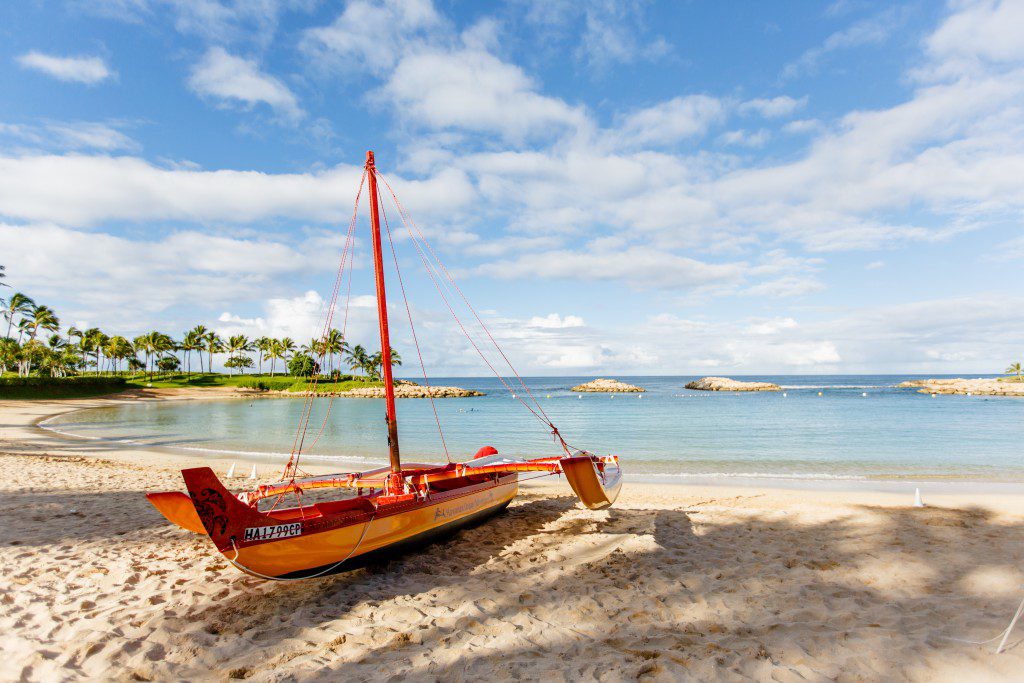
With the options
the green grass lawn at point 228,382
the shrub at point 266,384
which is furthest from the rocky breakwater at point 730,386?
the shrub at point 266,384

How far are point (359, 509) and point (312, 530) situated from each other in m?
1.78

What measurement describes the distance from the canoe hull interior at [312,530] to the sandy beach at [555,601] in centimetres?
41

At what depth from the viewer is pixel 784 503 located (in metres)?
12.6

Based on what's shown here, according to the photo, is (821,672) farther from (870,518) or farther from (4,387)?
(4,387)

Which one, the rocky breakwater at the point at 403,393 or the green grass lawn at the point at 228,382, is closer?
the rocky breakwater at the point at 403,393

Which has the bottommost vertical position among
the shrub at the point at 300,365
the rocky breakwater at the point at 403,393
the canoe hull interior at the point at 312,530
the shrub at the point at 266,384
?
the rocky breakwater at the point at 403,393

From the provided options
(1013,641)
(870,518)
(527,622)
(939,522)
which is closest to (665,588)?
(527,622)

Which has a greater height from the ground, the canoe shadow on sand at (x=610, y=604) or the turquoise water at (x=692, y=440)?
the canoe shadow on sand at (x=610, y=604)

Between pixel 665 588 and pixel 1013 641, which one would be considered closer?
pixel 1013 641

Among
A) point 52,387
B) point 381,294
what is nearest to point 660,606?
point 381,294

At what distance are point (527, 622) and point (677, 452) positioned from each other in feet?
65.4

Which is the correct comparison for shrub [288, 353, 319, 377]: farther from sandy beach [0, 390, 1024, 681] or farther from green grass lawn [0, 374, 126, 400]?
sandy beach [0, 390, 1024, 681]

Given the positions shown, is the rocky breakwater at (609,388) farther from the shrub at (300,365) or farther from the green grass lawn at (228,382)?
the shrub at (300,365)

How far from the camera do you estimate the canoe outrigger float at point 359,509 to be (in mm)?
6406
